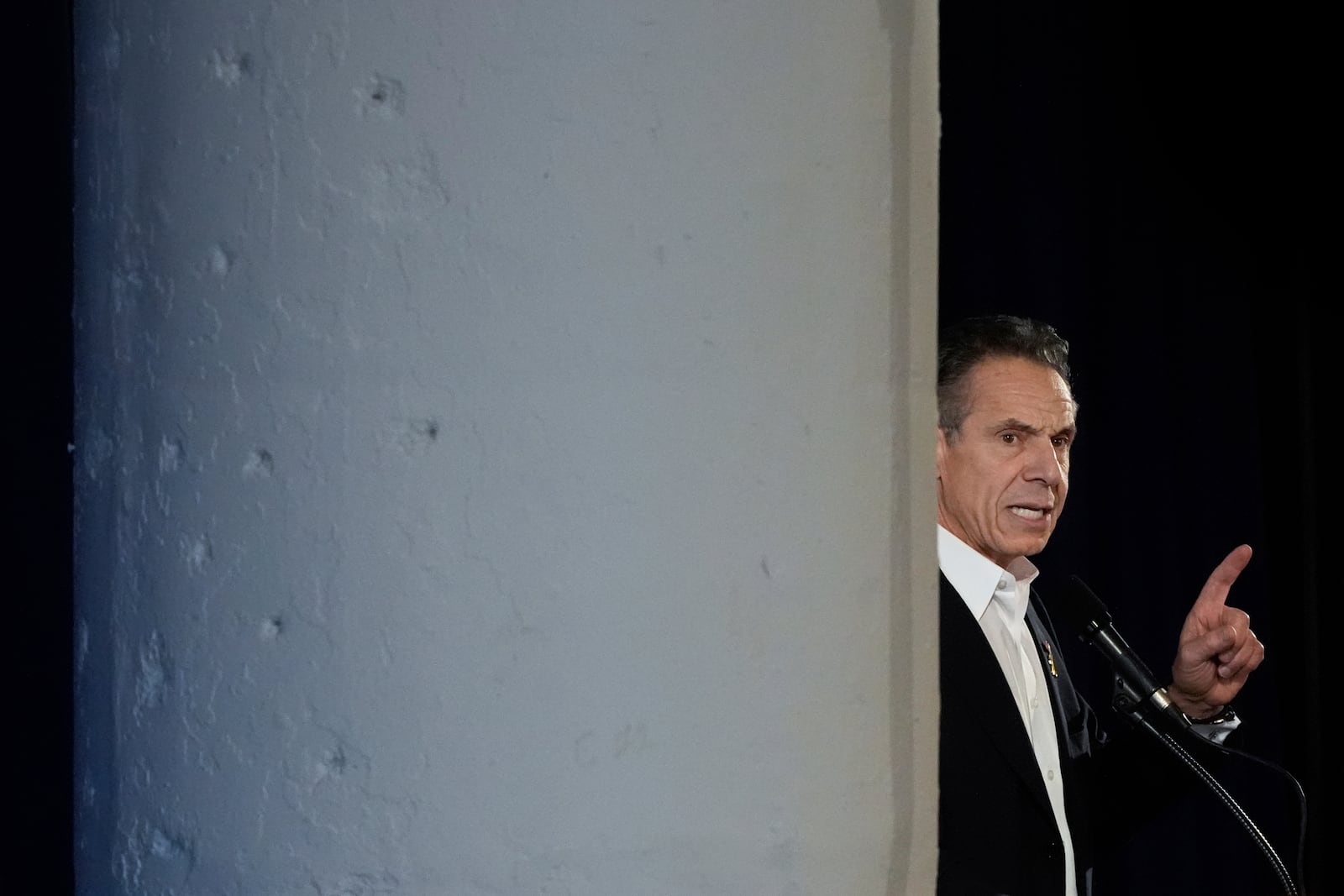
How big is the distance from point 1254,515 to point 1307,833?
0.66 meters

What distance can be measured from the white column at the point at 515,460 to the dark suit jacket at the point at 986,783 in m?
0.74

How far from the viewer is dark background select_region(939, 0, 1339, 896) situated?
2674mm

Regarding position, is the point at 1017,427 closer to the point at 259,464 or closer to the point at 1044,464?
the point at 1044,464

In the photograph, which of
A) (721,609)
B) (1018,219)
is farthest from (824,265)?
(1018,219)

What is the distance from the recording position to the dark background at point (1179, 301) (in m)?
2.67

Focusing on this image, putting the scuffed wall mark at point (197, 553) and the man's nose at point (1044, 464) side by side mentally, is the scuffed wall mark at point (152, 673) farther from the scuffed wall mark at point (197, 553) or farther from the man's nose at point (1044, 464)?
the man's nose at point (1044, 464)

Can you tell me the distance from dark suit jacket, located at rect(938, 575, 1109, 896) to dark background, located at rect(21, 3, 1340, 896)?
3.58ft

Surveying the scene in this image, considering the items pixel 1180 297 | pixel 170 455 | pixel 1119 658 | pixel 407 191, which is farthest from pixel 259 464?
pixel 1180 297

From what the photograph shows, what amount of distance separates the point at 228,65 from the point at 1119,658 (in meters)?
1.09

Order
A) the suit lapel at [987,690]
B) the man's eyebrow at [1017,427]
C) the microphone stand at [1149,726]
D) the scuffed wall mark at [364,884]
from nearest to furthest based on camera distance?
1. the scuffed wall mark at [364,884]
2. the microphone stand at [1149,726]
3. the suit lapel at [987,690]
4. the man's eyebrow at [1017,427]

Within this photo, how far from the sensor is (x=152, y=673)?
0.80 meters

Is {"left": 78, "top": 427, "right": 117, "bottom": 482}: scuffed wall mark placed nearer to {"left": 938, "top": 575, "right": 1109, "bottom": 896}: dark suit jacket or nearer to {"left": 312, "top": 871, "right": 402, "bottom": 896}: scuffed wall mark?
{"left": 312, "top": 871, "right": 402, "bottom": 896}: scuffed wall mark

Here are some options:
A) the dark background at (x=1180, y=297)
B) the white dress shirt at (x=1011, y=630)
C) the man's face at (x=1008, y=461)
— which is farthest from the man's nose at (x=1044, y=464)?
the dark background at (x=1180, y=297)

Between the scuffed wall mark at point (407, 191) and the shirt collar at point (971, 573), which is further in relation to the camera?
the shirt collar at point (971, 573)
